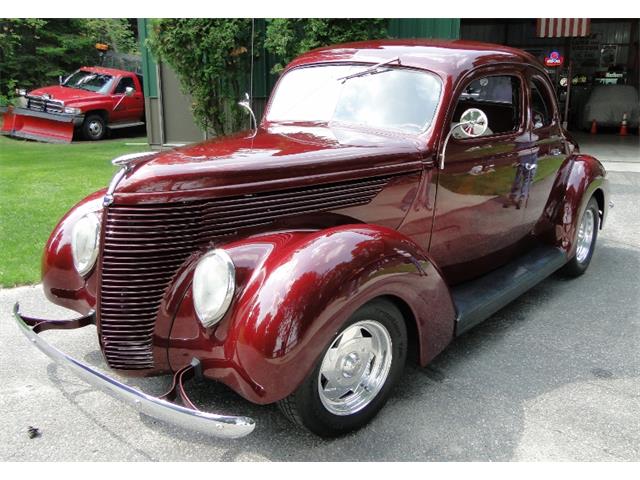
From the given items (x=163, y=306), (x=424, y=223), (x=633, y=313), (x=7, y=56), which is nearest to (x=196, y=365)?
(x=163, y=306)

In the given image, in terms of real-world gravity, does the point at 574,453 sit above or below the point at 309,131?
below

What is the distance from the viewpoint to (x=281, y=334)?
7.47 ft

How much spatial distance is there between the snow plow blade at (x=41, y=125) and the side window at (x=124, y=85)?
1.54 m

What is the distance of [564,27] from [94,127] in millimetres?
11381

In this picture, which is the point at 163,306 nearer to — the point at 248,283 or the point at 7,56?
the point at 248,283

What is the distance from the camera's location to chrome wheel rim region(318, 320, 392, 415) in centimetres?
266

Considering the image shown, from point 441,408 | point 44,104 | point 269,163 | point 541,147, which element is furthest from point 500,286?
point 44,104

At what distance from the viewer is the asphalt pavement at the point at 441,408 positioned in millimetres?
2650

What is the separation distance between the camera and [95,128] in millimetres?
14320

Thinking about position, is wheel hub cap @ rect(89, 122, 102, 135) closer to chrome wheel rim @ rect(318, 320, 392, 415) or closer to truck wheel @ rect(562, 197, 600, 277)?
truck wheel @ rect(562, 197, 600, 277)

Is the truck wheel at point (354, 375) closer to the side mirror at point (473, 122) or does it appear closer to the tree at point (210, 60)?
the side mirror at point (473, 122)

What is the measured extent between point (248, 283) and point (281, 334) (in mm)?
292

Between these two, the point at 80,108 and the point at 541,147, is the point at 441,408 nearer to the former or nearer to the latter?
the point at 541,147

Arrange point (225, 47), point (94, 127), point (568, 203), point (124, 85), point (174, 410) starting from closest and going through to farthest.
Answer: point (174, 410) → point (568, 203) → point (225, 47) → point (94, 127) → point (124, 85)
